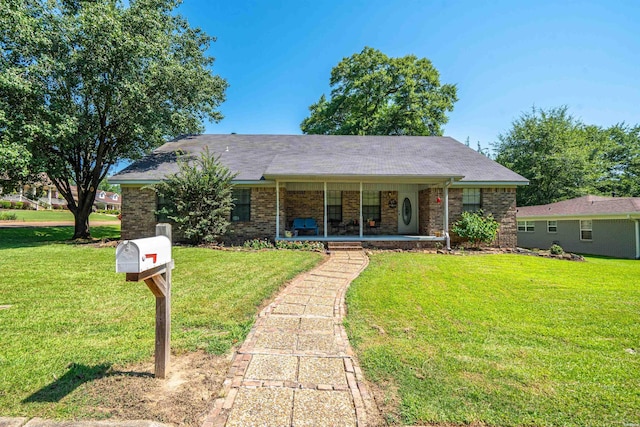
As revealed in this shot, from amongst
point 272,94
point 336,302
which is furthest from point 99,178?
point 336,302

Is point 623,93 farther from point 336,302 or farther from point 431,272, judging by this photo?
point 336,302

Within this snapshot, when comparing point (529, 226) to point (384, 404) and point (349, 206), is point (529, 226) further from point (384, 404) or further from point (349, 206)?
point (384, 404)

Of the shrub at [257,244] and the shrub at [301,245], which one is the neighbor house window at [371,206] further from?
the shrub at [257,244]

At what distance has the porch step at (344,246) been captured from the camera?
1041 centimetres

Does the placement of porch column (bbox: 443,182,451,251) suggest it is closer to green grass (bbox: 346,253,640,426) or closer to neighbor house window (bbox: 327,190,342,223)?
green grass (bbox: 346,253,640,426)

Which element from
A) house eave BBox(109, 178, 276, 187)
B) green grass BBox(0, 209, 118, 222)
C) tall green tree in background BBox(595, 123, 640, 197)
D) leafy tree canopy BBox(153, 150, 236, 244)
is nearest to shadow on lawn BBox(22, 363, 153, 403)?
leafy tree canopy BBox(153, 150, 236, 244)

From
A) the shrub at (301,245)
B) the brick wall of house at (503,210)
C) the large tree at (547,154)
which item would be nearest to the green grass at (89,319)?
the shrub at (301,245)

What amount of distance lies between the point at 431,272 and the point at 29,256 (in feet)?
35.5

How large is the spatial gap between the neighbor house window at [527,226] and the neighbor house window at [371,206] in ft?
36.3

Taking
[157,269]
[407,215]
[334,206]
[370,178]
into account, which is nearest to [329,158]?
[334,206]

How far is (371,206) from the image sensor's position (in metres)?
13.5

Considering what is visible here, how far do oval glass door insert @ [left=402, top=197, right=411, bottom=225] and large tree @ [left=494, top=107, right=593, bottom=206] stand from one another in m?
15.1

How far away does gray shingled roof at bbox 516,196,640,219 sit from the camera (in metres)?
13.0

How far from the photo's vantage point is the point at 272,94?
1762cm
